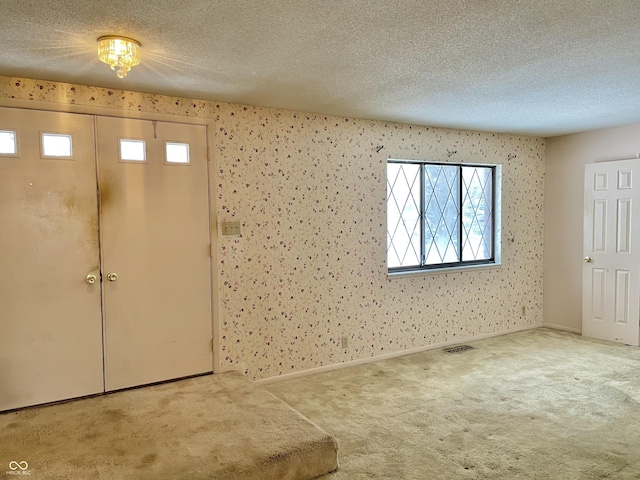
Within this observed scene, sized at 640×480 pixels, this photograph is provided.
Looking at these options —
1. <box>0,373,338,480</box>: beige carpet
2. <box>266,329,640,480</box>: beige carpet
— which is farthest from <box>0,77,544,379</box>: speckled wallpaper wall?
<box>0,373,338,480</box>: beige carpet

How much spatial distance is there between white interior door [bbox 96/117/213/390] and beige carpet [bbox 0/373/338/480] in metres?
0.33

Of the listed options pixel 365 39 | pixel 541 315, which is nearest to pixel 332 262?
pixel 365 39

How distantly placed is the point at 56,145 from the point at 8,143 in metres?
0.26

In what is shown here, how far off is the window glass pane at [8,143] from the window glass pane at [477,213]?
4.15 meters

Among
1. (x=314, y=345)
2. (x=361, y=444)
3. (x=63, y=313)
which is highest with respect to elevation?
(x=63, y=313)

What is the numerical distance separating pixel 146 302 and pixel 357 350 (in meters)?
1.96

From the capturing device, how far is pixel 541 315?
5.66 meters

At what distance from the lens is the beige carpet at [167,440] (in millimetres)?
2205

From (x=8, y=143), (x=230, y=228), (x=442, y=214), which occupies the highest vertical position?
(x=8, y=143)

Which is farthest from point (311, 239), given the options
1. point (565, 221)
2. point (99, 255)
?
point (565, 221)

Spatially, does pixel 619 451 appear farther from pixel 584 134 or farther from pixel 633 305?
pixel 584 134

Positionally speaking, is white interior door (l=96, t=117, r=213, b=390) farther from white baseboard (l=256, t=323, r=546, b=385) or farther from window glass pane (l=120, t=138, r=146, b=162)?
white baseboard (l=256, t=323, r=546, b=385)

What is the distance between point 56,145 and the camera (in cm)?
301

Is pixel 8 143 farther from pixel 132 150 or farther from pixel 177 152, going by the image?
pixel 177 152
